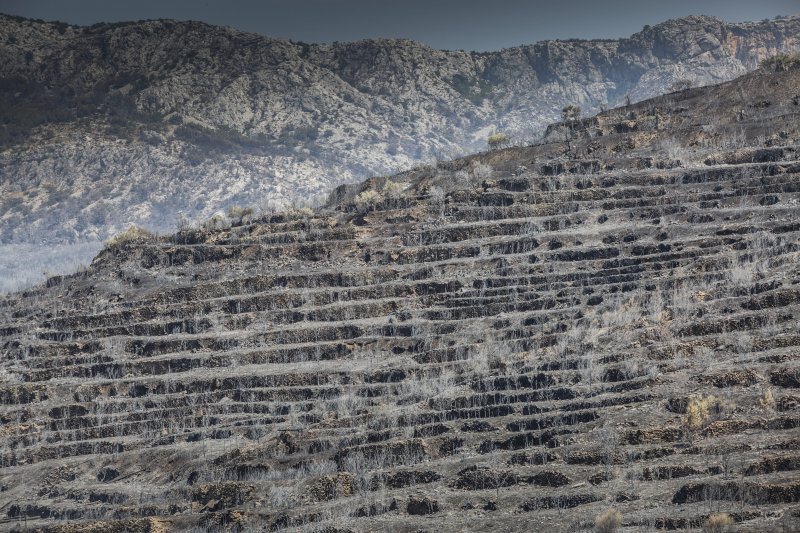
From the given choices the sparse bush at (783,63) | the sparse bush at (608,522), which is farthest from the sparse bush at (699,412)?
the sparse bush at (783,63)

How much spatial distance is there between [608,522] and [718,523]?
498 centimetres

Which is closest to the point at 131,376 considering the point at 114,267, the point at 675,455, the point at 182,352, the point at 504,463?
the point at 182,352

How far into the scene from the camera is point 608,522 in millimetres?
54719

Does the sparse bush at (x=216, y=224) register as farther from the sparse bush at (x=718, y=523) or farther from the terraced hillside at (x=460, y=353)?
the sparse bush at (x=718, y=523)

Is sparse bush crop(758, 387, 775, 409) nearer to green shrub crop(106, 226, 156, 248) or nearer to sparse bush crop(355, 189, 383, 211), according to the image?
sparse bush crop(355, 189, 383, 211)

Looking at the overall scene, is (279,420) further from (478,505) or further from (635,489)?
(635,489)

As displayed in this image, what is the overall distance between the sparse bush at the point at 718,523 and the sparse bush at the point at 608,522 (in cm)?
399

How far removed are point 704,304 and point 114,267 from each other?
5680 centimetres

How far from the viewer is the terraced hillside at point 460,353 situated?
63.7 m

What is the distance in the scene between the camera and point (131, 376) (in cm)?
9175

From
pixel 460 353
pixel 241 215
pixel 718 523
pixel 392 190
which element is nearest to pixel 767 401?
pixel 718 523

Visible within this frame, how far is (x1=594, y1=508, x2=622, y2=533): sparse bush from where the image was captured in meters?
54.6

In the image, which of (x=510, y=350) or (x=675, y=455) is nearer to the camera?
(x=675, y=455)

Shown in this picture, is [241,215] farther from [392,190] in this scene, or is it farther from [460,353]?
[460,353]
